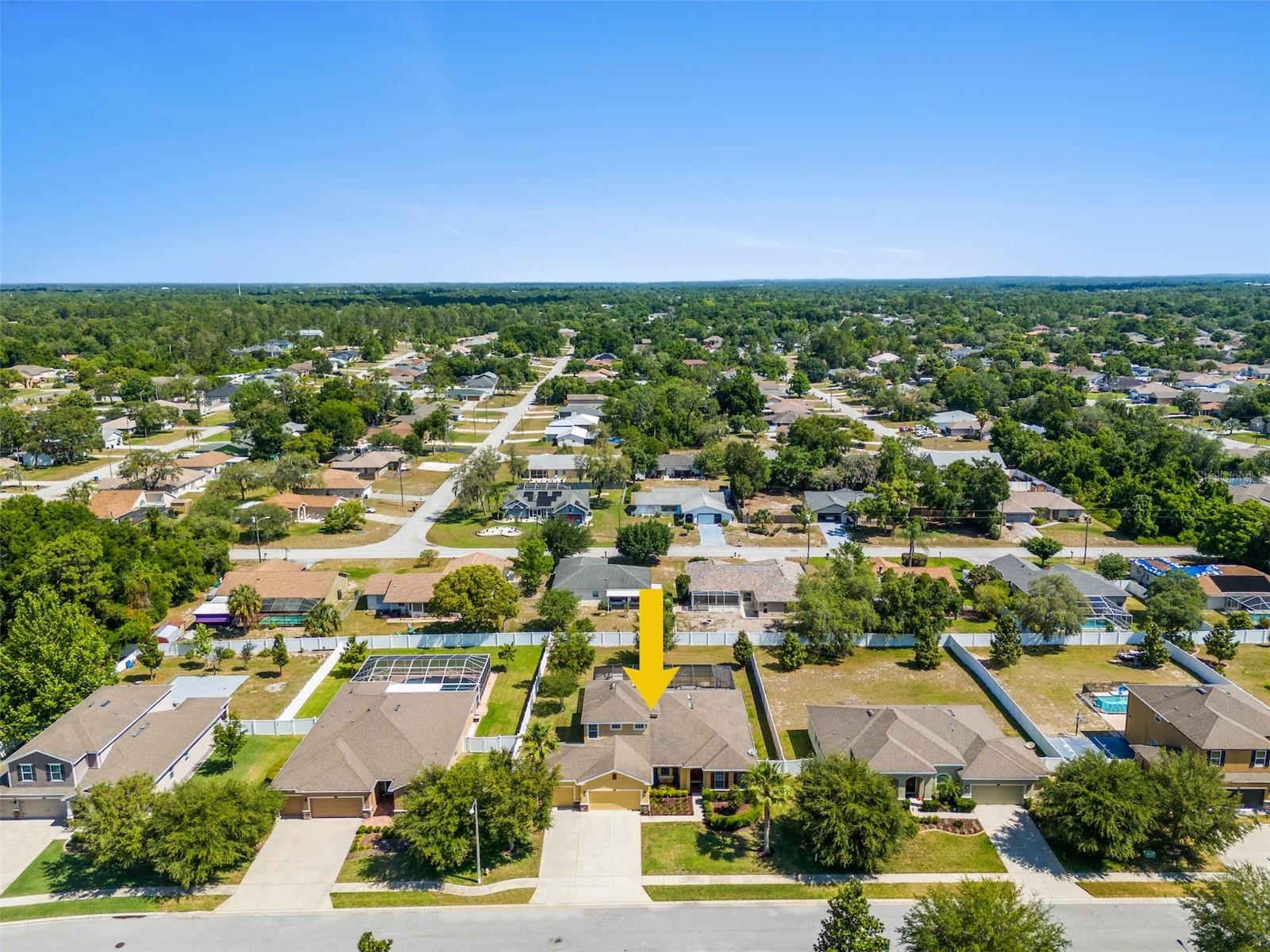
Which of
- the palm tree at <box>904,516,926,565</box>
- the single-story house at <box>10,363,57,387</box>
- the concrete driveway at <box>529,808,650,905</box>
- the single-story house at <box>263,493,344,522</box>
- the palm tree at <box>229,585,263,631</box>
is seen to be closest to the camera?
the concrete driveway at <box>529,808,650,905</box>

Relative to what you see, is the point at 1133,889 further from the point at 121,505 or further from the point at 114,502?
the point at 114,502

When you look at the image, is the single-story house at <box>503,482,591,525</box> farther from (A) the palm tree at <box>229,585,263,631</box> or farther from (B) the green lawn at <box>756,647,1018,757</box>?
(B) the green lawn at <box>756,647,1018,757</box>

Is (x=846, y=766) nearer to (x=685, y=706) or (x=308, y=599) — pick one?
(x=685, y=706)

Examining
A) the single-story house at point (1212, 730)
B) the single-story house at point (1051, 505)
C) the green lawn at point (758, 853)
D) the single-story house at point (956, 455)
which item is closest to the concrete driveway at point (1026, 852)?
the green lawn at point (758, 853)

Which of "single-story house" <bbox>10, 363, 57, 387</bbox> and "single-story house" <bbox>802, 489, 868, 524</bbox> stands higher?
"single-story house" <bbox>10, 363, 57, 387</bbox>

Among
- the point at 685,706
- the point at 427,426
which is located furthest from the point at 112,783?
the point at 427,426

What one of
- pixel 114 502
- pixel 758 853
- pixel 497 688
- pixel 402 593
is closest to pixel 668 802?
pixel 758 853

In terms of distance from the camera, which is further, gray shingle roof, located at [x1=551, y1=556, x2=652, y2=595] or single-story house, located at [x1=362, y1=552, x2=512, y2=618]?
gray shingle roof, located at [x1=551, y1=556, x2=652, y2=595]

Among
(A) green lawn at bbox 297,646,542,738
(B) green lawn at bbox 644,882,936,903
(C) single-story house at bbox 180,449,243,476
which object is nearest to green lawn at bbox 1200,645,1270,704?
(B) green lawn at bbox 644,882,936,903
